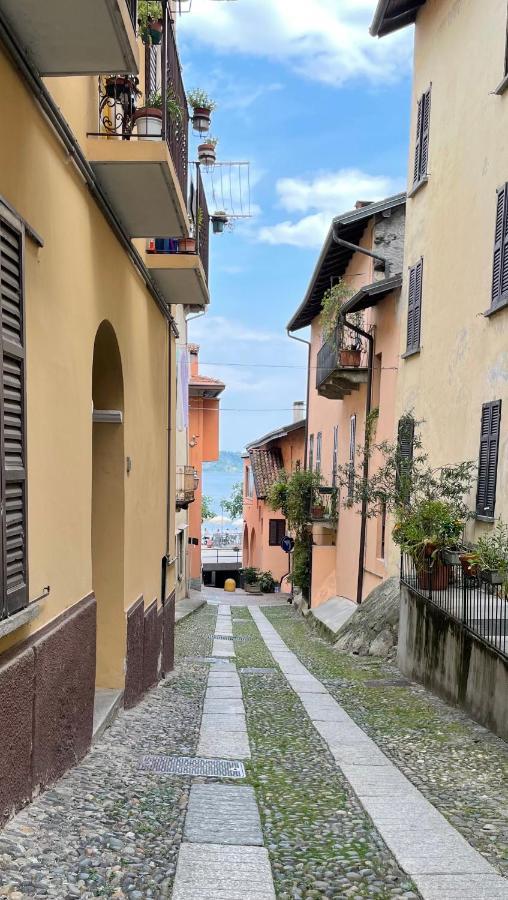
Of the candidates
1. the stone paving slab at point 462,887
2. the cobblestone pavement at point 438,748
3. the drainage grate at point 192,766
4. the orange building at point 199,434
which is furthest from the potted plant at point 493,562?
the orange building at point 199,434

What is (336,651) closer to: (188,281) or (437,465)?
(437,465)

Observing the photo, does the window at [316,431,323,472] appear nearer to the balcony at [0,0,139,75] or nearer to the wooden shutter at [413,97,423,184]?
the wooden shutter at [413,97,423,184]

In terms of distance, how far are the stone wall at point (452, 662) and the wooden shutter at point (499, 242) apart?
4043 millimetres

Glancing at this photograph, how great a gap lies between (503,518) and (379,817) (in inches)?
214

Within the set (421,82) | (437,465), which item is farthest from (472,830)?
(421,82)

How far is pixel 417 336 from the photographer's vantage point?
13.0m

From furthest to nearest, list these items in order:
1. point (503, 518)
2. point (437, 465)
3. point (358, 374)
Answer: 1. point (358, 374)
2. point (437, 465)
3. point (503, 518)

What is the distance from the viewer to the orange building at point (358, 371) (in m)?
15.3

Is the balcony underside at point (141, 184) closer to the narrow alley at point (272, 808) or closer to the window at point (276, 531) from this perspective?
the narrow alley at point (272, 808)

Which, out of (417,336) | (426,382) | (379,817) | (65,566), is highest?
(417,336)

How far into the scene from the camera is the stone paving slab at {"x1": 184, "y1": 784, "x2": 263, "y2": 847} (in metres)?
3.61

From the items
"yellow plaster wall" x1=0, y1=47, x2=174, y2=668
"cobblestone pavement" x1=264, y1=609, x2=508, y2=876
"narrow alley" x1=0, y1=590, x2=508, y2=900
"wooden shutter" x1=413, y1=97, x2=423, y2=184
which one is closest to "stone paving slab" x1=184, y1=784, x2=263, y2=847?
"narrow alley" x1=0, y1=590, x2=508, y2=900

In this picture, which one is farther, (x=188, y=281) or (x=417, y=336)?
(x=417, y=336)

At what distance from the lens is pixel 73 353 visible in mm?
4609
